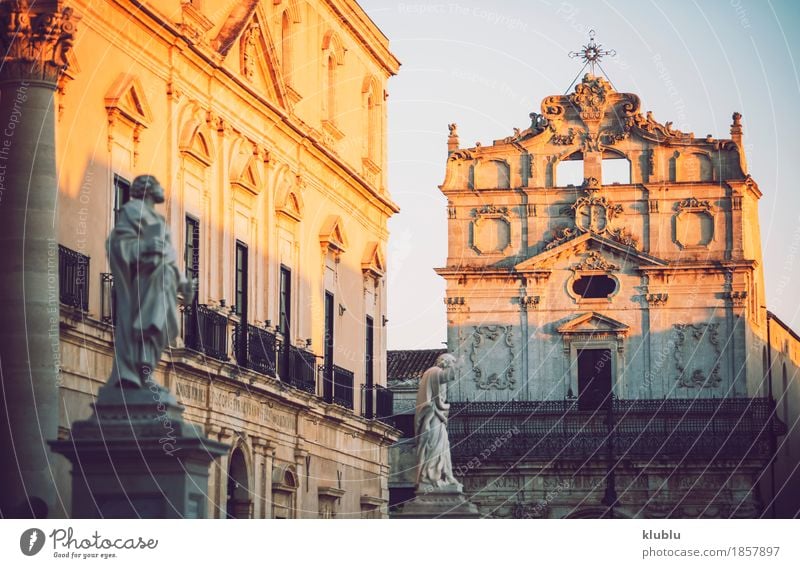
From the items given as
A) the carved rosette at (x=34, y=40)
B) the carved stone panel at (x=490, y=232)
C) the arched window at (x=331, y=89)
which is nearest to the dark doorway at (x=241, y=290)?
the arched window at (x=331, y=89)

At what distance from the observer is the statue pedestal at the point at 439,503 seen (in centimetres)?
2312

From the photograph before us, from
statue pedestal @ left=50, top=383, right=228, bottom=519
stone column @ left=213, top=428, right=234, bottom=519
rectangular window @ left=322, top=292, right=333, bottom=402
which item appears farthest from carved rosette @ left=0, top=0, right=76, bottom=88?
rectangular window @ left=322, top=292, right=333, bottom=402

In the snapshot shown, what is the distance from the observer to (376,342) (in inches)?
1312

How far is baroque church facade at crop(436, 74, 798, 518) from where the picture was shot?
46.1 m

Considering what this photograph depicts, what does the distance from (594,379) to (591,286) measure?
97.2 inches

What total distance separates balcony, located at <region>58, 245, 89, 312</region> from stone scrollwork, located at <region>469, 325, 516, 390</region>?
29.5 meters

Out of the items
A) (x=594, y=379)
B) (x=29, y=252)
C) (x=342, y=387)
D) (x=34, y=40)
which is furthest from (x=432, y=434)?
(x=594, y=379)

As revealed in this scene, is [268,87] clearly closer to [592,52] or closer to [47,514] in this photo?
[47,514]

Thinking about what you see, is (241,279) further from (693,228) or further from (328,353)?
(693,228)

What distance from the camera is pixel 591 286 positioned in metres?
48.3

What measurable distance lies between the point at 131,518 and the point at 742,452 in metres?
32.4

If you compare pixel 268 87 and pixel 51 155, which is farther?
pixel 268 87
